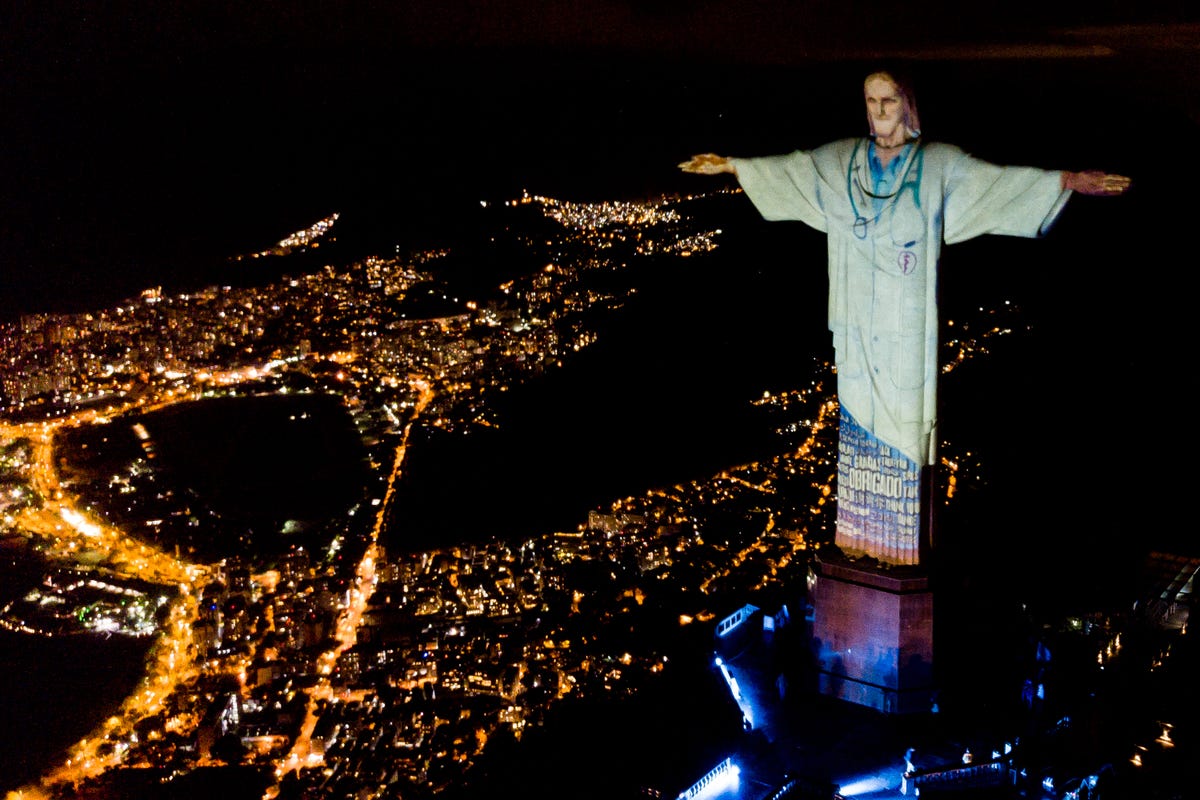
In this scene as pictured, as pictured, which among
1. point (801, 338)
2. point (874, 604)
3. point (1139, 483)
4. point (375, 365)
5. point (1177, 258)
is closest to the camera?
point (874, 604)

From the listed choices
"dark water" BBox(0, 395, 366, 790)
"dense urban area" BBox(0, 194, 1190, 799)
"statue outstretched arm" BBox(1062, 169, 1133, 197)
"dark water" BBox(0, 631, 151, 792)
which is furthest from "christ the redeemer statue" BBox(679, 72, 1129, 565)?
"dark water" BBox(0, 395, 366, 790)

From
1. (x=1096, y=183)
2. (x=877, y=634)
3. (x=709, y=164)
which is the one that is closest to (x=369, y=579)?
(x=877, y=634)

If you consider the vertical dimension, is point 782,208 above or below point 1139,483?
above

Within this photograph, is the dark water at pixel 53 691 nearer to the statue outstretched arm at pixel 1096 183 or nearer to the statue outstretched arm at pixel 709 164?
the statue outstretched arm at pixel 709 164

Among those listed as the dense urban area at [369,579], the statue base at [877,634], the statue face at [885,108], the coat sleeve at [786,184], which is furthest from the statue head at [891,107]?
the dense urban area at [369,579]

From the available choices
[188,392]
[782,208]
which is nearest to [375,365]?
[188,392]

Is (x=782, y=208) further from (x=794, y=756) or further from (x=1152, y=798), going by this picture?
(x=1152, y=798)

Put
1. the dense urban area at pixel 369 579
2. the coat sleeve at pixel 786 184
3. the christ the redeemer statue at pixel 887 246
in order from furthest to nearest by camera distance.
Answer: the dense urban area at pixel 369 579 < the coat sleeve at pixel 786 184 < the christ the redeemer statue at pixel 887 246

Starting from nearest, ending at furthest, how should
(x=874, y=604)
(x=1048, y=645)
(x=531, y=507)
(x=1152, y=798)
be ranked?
(x=1152, y=798), (x=874, y=604), (x=1048, y=645), (x=531, y=507)

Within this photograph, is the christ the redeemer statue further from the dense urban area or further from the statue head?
the dense urban area
